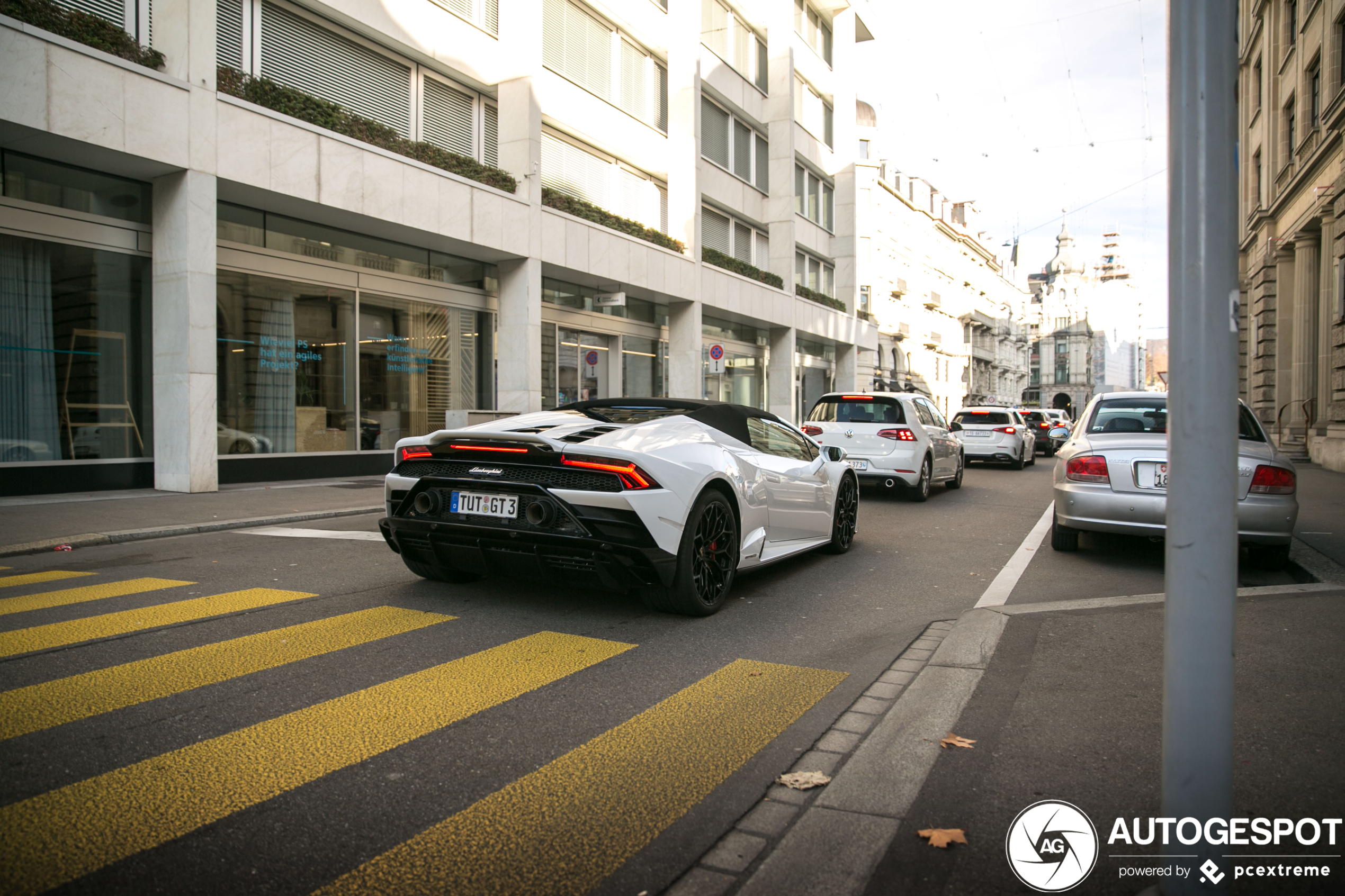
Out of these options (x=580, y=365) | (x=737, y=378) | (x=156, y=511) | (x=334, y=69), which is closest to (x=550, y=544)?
(x=156, y=511)

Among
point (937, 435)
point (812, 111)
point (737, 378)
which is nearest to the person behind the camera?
point (937, 435)

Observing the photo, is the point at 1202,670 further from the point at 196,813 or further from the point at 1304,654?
the point at 1304,654

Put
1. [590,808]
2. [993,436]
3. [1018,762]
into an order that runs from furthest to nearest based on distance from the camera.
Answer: [993,436] < [1018,762] < [590,808]

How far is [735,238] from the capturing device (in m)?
29.0

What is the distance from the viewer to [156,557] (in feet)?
24.0

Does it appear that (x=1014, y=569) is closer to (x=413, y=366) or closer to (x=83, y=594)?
(x=83, y=594)

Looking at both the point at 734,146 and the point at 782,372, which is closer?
the point at 734,146

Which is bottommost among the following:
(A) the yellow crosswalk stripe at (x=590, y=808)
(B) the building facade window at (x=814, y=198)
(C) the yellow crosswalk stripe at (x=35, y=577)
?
(A) the yellow crosswalk stripe at (x=590, y=808)

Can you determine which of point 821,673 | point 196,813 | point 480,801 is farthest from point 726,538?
point 196,813

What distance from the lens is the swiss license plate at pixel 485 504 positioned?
486 centimetres

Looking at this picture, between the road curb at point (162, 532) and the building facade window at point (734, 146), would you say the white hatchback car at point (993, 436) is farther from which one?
the road curb at point (162, 532)

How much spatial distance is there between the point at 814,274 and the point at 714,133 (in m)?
9.78

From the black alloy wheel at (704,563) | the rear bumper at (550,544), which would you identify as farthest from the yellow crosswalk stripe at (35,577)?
the black alloy wheel at (704,563)

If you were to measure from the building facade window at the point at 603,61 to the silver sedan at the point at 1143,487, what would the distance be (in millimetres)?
15849
